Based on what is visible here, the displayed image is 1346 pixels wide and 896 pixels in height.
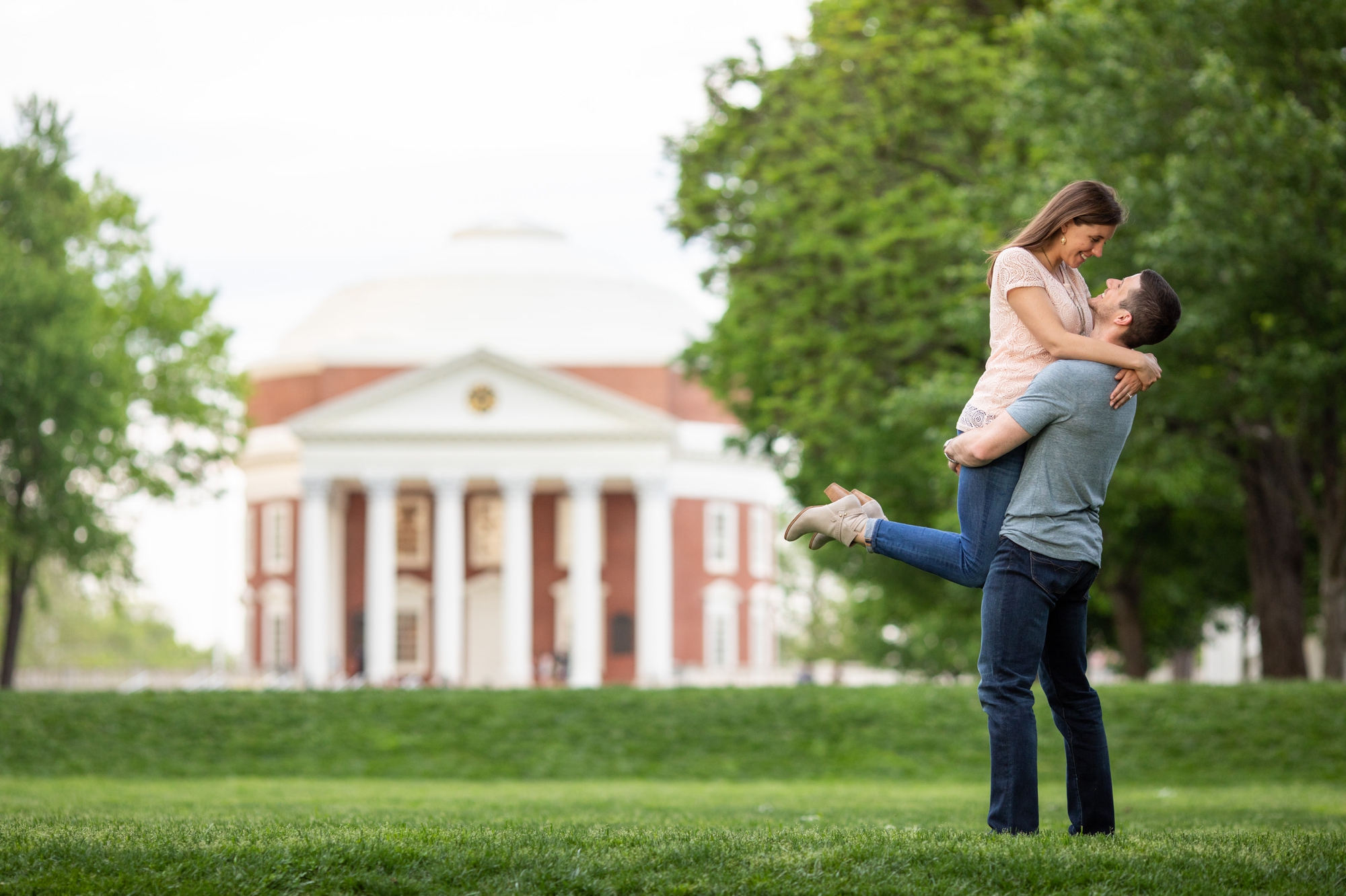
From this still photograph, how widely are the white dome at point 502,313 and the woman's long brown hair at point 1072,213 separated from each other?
57.5 meters

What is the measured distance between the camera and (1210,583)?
3025 cm

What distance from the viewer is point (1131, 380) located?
6.02 metres

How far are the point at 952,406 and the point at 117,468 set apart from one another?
Result: 74.2ft

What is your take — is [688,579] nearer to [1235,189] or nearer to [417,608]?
[417,608]

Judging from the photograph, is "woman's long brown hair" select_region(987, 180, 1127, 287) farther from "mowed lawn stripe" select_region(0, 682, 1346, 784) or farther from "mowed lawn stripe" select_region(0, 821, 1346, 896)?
"mowed lawn stripe" select_region(0, 682, 1346, 784)

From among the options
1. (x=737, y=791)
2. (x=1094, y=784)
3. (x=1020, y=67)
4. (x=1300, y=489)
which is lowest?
(x=737, y=791)

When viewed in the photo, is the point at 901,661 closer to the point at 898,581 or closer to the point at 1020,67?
the point at 898,581

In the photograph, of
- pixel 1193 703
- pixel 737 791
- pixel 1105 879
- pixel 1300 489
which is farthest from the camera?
pixel 1300 489

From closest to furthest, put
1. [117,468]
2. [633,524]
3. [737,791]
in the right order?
[737,791]
[117,468]
[633,524]

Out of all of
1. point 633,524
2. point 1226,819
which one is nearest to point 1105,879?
point 1226,819

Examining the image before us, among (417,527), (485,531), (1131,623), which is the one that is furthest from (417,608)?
(1131,623)

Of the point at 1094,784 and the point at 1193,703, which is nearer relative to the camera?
the point at 1094,784

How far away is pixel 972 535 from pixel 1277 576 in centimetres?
1835

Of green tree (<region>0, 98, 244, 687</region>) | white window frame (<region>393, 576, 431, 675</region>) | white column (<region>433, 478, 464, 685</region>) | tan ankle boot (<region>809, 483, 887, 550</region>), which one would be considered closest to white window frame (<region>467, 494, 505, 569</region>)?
white window frame (<region>393, 576, 431, 675</region>)
